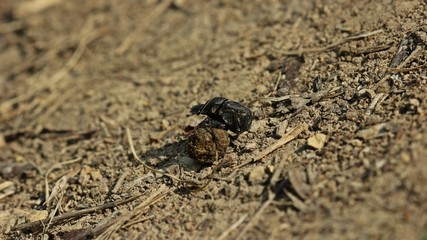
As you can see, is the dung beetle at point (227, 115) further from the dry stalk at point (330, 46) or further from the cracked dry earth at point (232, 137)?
the dry stalk at point (330, 46)

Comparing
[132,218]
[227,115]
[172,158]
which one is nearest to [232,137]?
[227,115]

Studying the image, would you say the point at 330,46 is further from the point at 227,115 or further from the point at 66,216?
the point at 66,216

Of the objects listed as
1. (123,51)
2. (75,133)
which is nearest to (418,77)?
(75,133)

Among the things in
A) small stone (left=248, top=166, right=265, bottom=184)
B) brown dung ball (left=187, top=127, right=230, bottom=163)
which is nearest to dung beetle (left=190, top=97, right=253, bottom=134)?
brown dung ball (left=187, top=127, right=230, bottom=163)

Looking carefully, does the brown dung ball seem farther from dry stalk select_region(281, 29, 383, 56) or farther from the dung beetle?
dry stalk select_region(281, 29, 383, 56)

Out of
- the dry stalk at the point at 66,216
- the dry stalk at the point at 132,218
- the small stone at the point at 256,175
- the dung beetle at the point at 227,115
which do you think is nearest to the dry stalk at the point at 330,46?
the dung beetle at the point at 227,115

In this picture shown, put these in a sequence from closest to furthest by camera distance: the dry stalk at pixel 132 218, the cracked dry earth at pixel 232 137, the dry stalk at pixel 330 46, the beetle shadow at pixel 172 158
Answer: the cracked dry earth at pixel 232 137 < the dry stalk at pixel 132 218 < the beetle shadow at pixel 172 158 < the dry stalk at pixel 330 46
